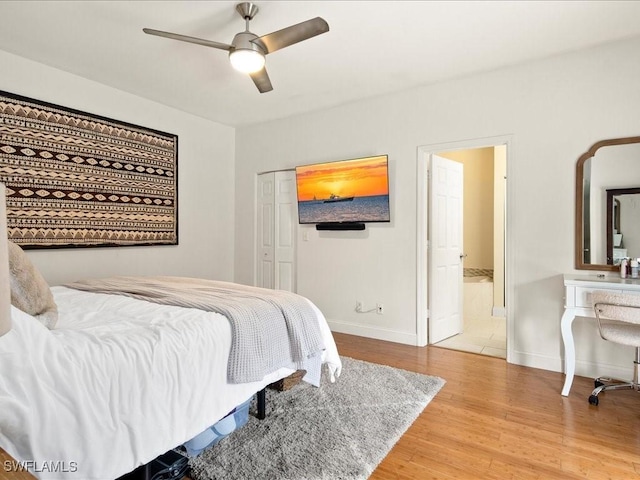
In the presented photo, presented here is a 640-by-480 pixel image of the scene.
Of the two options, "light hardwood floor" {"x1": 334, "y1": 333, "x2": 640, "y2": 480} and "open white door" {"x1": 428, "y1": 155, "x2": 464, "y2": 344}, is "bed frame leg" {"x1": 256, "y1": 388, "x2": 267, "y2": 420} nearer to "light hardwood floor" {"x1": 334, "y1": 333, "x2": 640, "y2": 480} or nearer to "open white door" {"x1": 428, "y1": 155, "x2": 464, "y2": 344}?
"light hardwood floor" {"x1": 334, "y1": 333, "x2": 640, "y2": 480}

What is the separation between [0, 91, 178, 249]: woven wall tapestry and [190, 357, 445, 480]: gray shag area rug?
96.7 inches

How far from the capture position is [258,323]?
187cm

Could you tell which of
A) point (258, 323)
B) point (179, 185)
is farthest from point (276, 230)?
point (258, 323)

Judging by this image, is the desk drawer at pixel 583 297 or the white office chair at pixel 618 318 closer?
the white office chair at pixel 618 318

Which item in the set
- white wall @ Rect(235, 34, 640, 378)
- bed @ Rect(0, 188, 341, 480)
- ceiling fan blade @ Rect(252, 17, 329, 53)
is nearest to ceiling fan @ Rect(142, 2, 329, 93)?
ceiling fan blade @ Rect(252, 17, 329, 53)

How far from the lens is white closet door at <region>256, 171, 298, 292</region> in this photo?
464cm

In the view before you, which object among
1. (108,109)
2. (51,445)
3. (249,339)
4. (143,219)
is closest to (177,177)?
(143,219)

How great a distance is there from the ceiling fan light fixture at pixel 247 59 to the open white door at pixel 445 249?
210cm

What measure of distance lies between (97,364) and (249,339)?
26.5 inches

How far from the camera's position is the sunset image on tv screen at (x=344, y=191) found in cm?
383

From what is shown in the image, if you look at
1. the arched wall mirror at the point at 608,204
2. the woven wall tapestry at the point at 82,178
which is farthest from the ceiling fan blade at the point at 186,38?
the arched wall mirror at the point at 608,204

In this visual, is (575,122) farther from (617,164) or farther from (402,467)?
(402,467)

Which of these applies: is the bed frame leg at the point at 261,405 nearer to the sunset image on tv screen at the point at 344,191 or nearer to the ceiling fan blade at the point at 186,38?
the ceiling fan blade at the point at 186,38

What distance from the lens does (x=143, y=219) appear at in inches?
156
